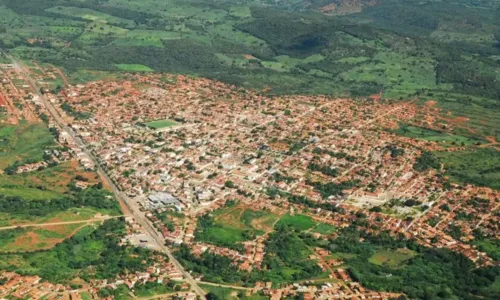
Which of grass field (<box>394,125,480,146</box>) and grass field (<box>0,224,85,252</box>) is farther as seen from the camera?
grass field (<box>394,125,480,146</box>)

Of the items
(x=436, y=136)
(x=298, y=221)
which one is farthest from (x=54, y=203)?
(x=436, y=136)

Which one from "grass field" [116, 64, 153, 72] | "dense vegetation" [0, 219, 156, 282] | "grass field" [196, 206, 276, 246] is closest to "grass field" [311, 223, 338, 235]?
"grass field" [196, 206, 276, 246]

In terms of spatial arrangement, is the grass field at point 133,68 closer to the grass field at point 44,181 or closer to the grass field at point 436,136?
the grass field at point 44,181

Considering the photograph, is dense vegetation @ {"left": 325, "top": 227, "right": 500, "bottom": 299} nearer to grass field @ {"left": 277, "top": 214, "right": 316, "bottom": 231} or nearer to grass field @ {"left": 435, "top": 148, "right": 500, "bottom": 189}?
grass field @ {"left": 277, "top": 214, "right": 316, "bottom": 231}

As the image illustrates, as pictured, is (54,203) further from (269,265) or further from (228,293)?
(269,265)

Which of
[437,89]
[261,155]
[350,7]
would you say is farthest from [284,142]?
[350,7]

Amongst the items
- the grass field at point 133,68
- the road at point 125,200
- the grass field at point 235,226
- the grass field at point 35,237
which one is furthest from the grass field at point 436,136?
the grass field at point 133,68
